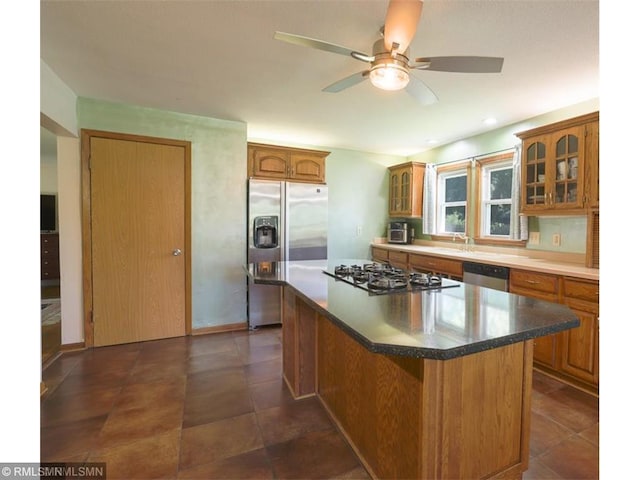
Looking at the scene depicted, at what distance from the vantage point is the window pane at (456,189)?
420 cm

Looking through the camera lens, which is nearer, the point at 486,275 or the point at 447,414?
the point at 447,414

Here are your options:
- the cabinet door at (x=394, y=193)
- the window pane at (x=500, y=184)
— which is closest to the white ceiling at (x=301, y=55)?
the window pane at (x=500, y=184)

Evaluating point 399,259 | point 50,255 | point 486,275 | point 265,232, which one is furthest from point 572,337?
point 50,255

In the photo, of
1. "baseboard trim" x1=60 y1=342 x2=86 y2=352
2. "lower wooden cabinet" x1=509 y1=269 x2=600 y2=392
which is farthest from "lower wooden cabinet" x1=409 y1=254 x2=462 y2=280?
"baseboard trim" x1=60 y1=342 x2=86 y2=352

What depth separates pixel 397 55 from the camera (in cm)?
158

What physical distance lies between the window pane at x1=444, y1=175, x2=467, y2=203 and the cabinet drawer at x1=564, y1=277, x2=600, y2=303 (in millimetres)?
2008

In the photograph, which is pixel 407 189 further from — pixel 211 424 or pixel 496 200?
pixel 211 424

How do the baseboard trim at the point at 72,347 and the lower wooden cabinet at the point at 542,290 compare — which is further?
the baseboard trim at the point at 72,347

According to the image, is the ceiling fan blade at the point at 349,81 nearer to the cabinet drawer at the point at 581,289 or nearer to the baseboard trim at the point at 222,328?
the cabinet drawer at the point at 581,289

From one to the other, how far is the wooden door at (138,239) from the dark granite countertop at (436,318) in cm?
211

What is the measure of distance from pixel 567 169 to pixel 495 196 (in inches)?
43.3

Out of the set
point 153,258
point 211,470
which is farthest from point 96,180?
point 211,470

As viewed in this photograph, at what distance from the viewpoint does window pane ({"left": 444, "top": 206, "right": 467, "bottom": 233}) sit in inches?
166

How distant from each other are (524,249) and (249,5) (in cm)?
343
